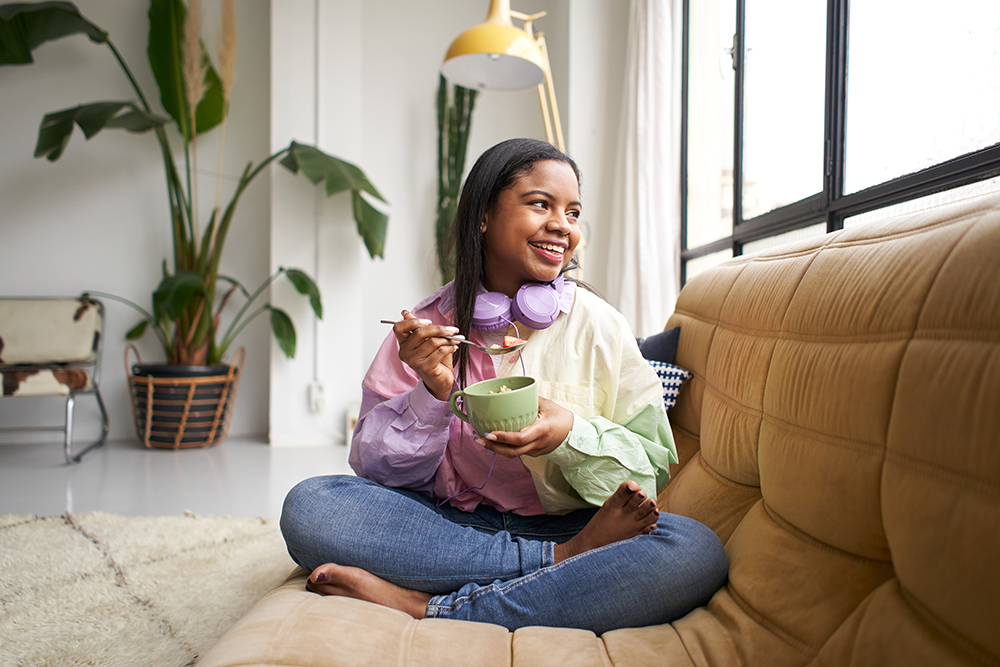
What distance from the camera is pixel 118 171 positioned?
11.4 feet

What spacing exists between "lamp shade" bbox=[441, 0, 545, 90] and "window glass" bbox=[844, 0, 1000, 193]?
1111 mm

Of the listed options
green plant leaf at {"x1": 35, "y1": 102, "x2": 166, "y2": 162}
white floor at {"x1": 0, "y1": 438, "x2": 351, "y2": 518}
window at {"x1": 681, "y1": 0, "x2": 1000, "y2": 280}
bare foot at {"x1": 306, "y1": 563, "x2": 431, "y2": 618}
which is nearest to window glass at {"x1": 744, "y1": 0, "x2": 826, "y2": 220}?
window at {"x1": 681, "y1": 0, "x2": 1000, "y2": 280}

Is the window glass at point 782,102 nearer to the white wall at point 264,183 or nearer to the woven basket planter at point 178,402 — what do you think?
the white wall at point 264,183

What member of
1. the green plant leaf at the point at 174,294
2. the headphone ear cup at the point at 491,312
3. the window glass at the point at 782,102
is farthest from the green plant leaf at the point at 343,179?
the headphone ear cup at the point at 491,312

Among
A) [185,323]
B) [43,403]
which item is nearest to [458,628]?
[185,323]

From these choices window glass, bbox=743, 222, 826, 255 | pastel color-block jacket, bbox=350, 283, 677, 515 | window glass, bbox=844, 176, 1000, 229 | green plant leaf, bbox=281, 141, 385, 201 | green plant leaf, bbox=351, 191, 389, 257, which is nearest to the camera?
pastel color-block jacket, bbox=350, 283, 677, 515

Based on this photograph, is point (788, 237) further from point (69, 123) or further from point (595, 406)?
point (69, 123)

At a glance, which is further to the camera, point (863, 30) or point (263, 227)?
point (263, 227)

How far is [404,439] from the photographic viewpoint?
1.08 meters

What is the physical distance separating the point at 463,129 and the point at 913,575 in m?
3.54

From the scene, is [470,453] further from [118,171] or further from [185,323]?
[118,171]

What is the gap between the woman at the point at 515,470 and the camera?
86cm

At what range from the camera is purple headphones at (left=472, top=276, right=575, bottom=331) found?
1.12 metres

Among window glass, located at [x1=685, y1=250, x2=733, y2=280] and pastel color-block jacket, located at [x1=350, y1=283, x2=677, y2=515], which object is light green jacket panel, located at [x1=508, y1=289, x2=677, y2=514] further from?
window glass, located at [x1=685, y1=250, x2=733, y2=280]
